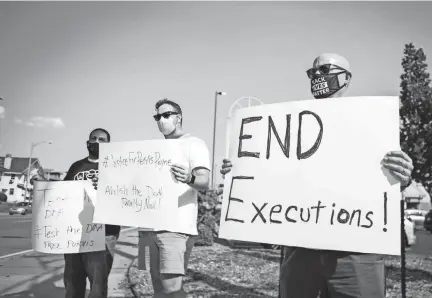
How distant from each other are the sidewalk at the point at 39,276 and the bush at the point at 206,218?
1.98 m

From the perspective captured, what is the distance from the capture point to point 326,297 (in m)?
1.97

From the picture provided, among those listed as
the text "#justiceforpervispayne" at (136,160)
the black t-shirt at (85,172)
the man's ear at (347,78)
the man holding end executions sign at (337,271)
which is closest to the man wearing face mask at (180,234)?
the text "#justiceforpervispayne" at (136,160)

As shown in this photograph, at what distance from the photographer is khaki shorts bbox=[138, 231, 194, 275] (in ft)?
8.19

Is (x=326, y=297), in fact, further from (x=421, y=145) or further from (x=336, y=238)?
(x=421, y=145)

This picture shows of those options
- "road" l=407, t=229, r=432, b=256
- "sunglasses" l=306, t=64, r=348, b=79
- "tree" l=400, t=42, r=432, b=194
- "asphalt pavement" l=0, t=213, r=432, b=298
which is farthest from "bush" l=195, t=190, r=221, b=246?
"sunglasses" l=306, t=64, r=348, b=79

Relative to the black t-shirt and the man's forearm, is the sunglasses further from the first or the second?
the black t-shirt

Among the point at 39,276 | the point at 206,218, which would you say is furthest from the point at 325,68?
the point at 206,218

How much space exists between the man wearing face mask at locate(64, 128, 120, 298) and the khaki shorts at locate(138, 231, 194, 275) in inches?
34.3

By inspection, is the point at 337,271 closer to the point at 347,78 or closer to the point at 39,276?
Result: the point at 347,78

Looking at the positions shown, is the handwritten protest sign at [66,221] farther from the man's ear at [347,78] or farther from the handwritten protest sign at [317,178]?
the man's ear at [347,78]

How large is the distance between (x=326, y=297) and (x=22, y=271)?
5.91 metres

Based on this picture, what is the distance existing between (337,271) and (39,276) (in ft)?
17.9

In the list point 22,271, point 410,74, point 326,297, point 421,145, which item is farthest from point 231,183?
point 410,74

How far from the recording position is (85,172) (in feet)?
11.2
